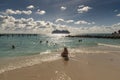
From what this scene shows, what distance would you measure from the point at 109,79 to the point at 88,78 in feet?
4.68

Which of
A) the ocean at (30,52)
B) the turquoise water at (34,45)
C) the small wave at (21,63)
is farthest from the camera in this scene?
the turquoise water at (34,45)

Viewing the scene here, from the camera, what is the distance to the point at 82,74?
10.9 meters

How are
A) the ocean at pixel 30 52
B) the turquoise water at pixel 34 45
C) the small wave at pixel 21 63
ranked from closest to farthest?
the small wave at pixel 21 63, the ocean at pixel 30 52, the turquoise water at pixel 34 45

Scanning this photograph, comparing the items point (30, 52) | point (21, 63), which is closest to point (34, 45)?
point (30, 52)

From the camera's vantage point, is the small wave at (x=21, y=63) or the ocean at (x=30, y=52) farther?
the ocean at (x=30, y=52)

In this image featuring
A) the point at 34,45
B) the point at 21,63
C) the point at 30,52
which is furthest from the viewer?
the point at 34,45

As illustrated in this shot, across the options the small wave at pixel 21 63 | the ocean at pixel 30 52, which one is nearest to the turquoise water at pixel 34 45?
the ocean at pixel 30 52

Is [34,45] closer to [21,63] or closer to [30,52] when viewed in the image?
[30,52]

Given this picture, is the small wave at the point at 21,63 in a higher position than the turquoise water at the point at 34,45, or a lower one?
higher

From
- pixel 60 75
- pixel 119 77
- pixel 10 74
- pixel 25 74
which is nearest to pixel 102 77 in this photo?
pixel 119 77

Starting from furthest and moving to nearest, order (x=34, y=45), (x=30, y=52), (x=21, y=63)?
(x=34, y=45), (x=30, y=52), (x=21, y=63)

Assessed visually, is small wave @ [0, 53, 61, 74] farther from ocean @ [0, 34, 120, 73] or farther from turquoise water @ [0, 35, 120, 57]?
turquoise water @ [0, 35, 120, 57]

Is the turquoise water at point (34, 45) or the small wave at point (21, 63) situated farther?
the turquoise water at point (34, 45)

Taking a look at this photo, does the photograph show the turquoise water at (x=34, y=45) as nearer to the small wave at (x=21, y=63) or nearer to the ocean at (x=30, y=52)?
the ocean at (x=30, y=52)
